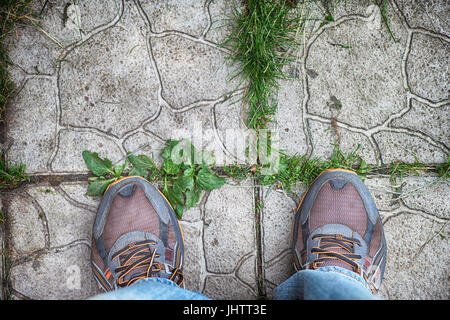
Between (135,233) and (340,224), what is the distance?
1.04 meters

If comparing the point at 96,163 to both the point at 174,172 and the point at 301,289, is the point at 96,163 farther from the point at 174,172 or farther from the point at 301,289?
the point at 301,289

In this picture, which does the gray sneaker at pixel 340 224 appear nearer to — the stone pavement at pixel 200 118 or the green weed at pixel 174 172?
the stone pavement at pixel 200 118

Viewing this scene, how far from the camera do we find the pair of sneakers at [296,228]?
1.55 metres

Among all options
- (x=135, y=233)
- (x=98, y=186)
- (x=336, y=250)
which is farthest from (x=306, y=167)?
(x=98, y=186)

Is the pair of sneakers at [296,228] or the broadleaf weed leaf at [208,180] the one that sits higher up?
the broadleaf weed leaf at [208,180]

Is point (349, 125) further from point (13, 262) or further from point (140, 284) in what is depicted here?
point (13, 262)

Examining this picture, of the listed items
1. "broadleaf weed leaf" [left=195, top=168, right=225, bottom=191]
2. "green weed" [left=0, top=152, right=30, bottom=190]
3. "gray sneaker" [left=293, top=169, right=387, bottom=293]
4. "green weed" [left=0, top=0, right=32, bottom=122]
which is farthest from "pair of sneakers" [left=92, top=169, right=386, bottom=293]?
"green weed" [left=0, top=0, right=32, bottom=122]

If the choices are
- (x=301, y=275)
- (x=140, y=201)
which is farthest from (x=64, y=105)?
(x=301, y=275)

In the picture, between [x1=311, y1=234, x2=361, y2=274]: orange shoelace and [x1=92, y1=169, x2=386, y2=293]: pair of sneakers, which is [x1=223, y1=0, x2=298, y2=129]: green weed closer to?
[x1=92, y1=169, x2=386, y2=293]: pair of sneakers

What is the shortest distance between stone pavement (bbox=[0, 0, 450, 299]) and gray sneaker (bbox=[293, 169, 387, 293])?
80mm

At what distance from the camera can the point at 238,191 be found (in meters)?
1.61

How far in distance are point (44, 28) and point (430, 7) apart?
6.56 ft

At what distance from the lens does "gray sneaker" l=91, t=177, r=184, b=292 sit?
1550 millimetres

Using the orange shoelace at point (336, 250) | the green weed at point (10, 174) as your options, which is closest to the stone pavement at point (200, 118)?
the green weed at point (10, 174)
